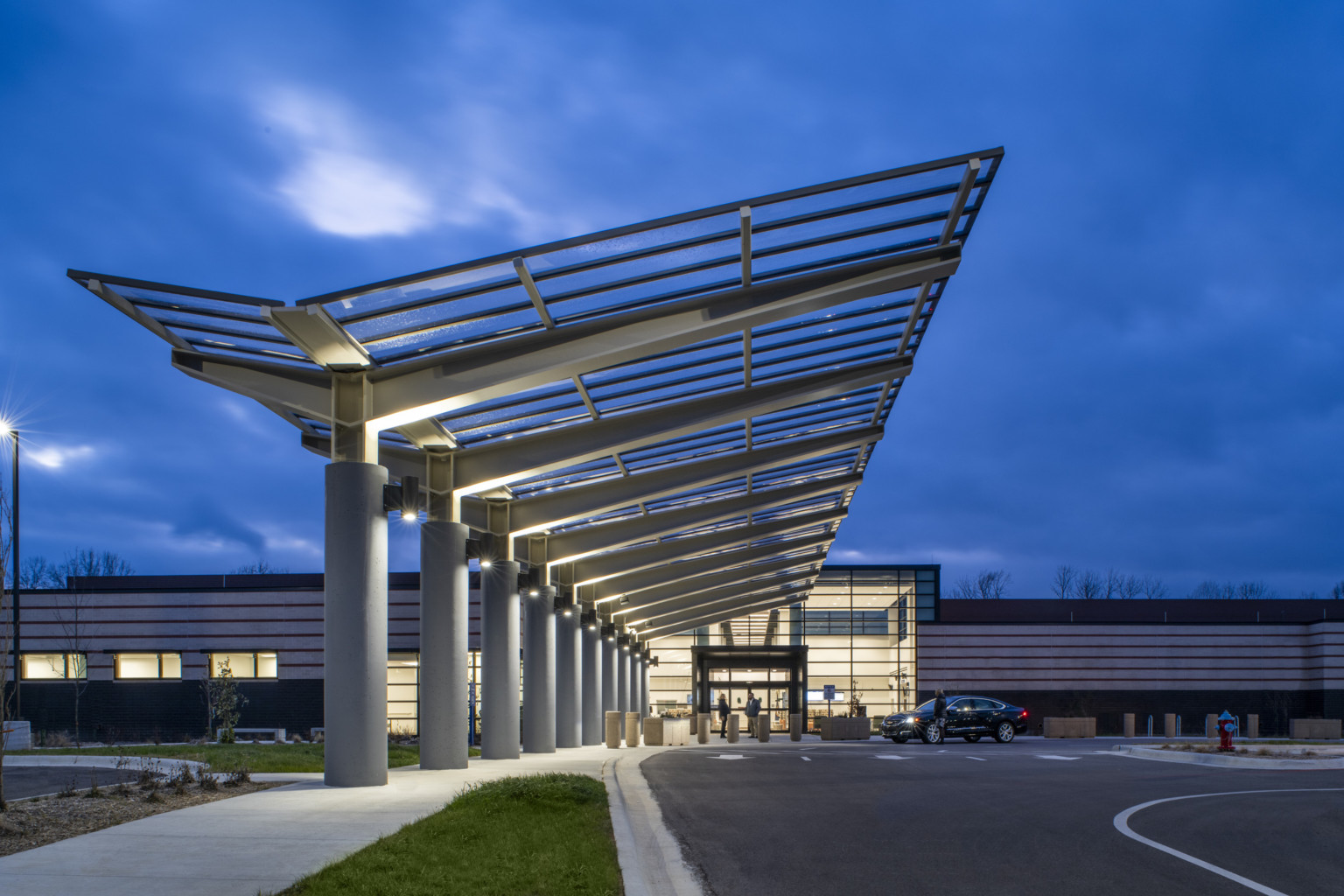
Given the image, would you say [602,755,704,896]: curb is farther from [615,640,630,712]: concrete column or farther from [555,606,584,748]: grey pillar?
[615,640,630,712]: concrete column

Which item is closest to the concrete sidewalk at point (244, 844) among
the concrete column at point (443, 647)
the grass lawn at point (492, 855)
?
the grass lawn at point (492, 855)

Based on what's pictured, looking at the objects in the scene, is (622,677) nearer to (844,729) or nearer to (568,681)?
(844,729)

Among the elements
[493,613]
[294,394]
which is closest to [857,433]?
[493,613]

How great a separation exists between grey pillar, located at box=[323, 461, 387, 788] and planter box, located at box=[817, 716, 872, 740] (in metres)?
31.4

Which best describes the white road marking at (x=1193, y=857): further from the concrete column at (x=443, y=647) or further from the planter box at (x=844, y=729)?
the planter box at (x=844, y=729)

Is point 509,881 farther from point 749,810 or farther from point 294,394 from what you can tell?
point 294,394

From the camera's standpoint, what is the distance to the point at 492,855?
8.91 m

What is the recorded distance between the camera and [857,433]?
28.8m

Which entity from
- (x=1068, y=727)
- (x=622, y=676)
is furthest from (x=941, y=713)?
(x=622, y=676)

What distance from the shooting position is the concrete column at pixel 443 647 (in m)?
18.5

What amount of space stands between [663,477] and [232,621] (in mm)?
30480

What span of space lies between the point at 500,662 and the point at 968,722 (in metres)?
19.7

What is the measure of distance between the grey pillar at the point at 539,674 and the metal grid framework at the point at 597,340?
2914 millimetres

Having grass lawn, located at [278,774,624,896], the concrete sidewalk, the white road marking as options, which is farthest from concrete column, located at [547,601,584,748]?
grass lawn, located at [278,774,624,896]
